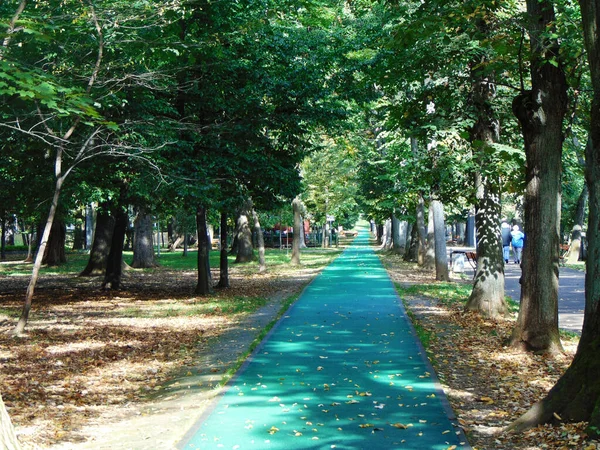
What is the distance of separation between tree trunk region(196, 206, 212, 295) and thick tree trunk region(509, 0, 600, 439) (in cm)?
1423

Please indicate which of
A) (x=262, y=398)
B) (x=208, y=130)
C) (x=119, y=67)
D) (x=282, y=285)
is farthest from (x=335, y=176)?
(x=262, y=398)

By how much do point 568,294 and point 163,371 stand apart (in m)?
12.9

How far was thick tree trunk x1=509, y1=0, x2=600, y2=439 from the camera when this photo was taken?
6.29 m

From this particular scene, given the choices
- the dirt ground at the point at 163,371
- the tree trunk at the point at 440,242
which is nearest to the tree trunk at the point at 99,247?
the dirt ground at the point at 163,371

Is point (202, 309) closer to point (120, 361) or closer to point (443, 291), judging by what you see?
point (120, 361)

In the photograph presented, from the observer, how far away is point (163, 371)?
10242 mm

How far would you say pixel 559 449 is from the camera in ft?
19.3

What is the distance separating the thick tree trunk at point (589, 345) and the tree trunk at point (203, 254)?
46.7 ft

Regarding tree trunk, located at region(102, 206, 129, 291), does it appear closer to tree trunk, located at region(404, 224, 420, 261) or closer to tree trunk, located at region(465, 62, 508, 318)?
tree trunk, located at region(465, 62, 508, 318)

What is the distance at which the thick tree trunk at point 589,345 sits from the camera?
629 centimetres

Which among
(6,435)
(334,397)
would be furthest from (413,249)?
(6,435)

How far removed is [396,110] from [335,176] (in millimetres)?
42267

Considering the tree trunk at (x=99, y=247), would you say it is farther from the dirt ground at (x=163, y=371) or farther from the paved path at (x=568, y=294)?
the paved path at (x=568, y=294)

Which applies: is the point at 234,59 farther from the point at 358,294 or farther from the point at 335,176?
the point at 335,176
